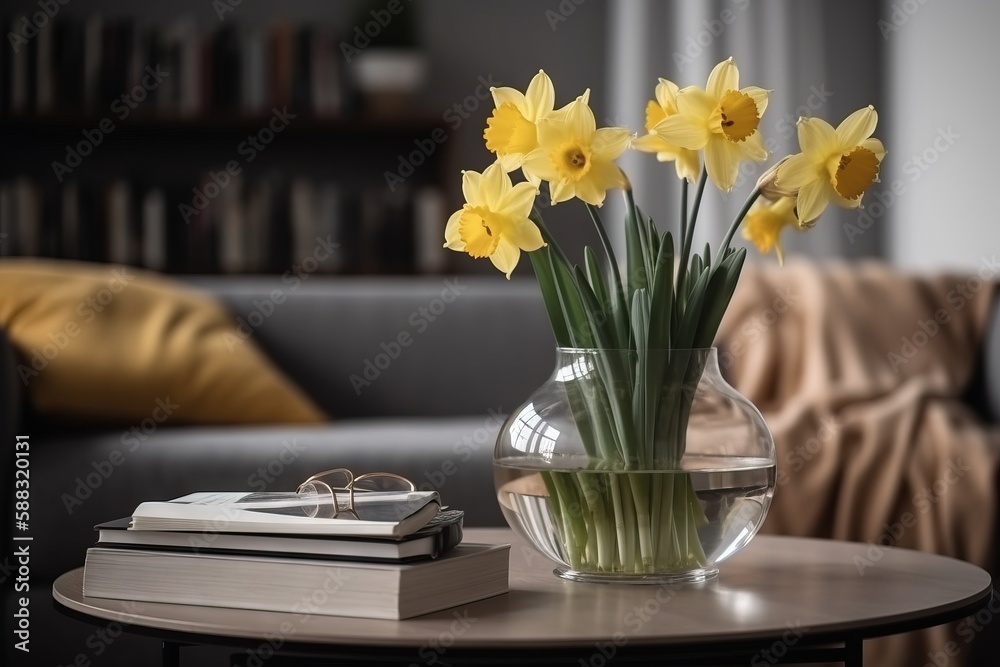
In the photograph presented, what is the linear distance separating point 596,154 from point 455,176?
2.85 meters

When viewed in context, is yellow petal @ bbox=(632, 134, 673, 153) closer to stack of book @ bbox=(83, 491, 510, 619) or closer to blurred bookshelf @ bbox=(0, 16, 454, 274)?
stack of book @ bbox=(83, 491, 510, 619)

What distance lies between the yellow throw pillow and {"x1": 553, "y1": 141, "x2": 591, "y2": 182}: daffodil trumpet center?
130 cm

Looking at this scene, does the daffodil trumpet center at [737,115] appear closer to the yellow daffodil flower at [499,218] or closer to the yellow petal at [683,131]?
the yellow petal at [683,131]

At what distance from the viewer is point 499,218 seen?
0.91m

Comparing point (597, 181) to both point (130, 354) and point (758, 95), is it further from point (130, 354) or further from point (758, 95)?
point (130, 354)

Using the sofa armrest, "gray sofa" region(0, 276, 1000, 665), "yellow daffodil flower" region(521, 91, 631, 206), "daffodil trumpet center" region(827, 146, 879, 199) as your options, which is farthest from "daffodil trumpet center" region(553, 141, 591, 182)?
the sofa armrest

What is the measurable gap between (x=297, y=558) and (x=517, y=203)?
1.08 feet

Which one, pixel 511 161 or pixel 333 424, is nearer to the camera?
pixel 511 161

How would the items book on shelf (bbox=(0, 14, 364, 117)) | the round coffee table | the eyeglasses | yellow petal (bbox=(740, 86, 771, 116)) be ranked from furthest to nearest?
book on shelf (bbox=(0, 14, 364, 117)) → yellow petal (bbox=(740, 86, 771, 116)) → the eyeglasses → the round coffee table

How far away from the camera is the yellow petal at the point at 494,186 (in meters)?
0.91

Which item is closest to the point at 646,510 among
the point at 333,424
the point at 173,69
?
the point at 333,424

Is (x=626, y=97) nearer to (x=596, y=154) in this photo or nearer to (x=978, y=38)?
(x=978, y=38)

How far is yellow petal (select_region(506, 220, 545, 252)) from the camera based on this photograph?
916mm

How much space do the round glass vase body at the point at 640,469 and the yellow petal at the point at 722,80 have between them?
0.21 meters
